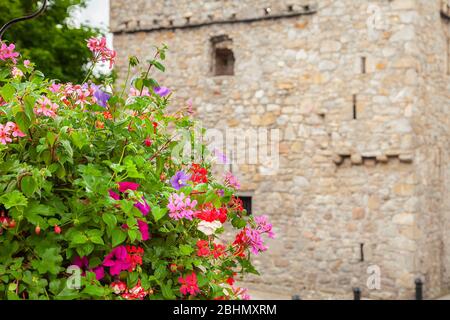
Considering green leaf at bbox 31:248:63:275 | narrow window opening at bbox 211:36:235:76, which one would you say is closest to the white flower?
green leaf at bbox 31:248:63:275

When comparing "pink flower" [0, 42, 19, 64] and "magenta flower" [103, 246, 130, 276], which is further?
"pink flower" [0, 42, 19, 64]

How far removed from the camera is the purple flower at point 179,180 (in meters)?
2.80

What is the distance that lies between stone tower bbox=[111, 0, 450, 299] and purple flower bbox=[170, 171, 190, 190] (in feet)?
30.4

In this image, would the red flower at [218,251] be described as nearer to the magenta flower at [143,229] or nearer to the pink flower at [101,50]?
the magenta flower at [143,229]

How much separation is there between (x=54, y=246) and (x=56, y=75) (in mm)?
11300

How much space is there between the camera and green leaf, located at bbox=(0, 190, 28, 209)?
2209 millimetres

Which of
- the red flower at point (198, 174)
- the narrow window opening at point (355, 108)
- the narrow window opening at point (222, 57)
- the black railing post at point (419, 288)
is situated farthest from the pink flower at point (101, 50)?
the narrow window opening at point (222, 57)

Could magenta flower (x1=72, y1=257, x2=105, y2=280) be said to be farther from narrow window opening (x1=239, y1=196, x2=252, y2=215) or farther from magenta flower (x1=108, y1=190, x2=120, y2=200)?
narrow window opening (x1=239, y1=196, x2=252, y2=215)

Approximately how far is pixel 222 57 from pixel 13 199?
12.1 m

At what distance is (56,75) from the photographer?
43.2 ft

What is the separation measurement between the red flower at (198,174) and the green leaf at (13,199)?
957 mm

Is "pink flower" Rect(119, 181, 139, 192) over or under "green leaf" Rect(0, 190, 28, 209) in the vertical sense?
over
